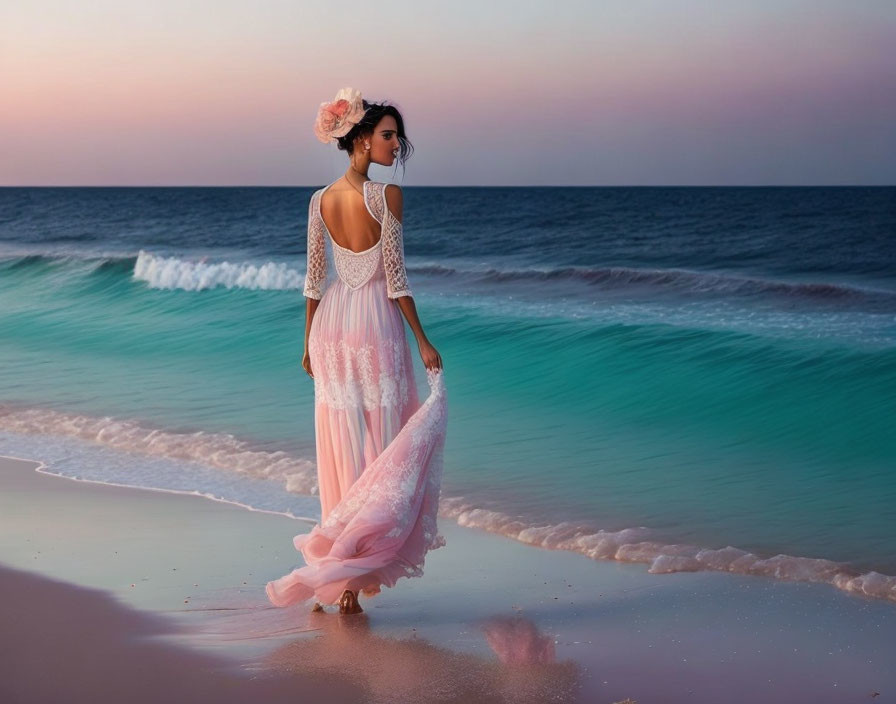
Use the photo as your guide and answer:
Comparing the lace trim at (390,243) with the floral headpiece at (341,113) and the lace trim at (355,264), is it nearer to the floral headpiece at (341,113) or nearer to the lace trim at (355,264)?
the lace trim at (355,264)

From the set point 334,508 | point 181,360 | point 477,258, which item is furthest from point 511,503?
point 477,258

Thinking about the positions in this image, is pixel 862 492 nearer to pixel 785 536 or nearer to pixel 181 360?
pixel 785 536

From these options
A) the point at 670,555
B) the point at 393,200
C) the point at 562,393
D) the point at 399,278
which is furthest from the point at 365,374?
the point at 562,393

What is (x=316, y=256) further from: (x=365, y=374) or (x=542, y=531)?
(x=542, y=531)

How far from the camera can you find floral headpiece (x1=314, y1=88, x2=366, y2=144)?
4406mm

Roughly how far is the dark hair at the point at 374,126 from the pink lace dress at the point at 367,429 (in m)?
0.20

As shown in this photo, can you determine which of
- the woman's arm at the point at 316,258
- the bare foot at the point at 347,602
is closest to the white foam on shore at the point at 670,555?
the bare foot at the point at 347,602

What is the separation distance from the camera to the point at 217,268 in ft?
68.2

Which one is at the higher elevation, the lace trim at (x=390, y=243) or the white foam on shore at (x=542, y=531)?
the lace trim at (x=390, y=243)

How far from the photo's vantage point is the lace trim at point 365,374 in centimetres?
449

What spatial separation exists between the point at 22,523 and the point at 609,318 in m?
9.17

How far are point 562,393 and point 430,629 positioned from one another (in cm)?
560

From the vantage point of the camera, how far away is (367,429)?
4527mm

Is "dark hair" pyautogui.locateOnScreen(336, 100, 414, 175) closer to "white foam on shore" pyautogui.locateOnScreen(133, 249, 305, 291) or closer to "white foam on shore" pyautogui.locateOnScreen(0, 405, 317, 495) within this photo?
"white foam on shore" pyautogui.locateOnScreen(0, 405, 317, 495)
